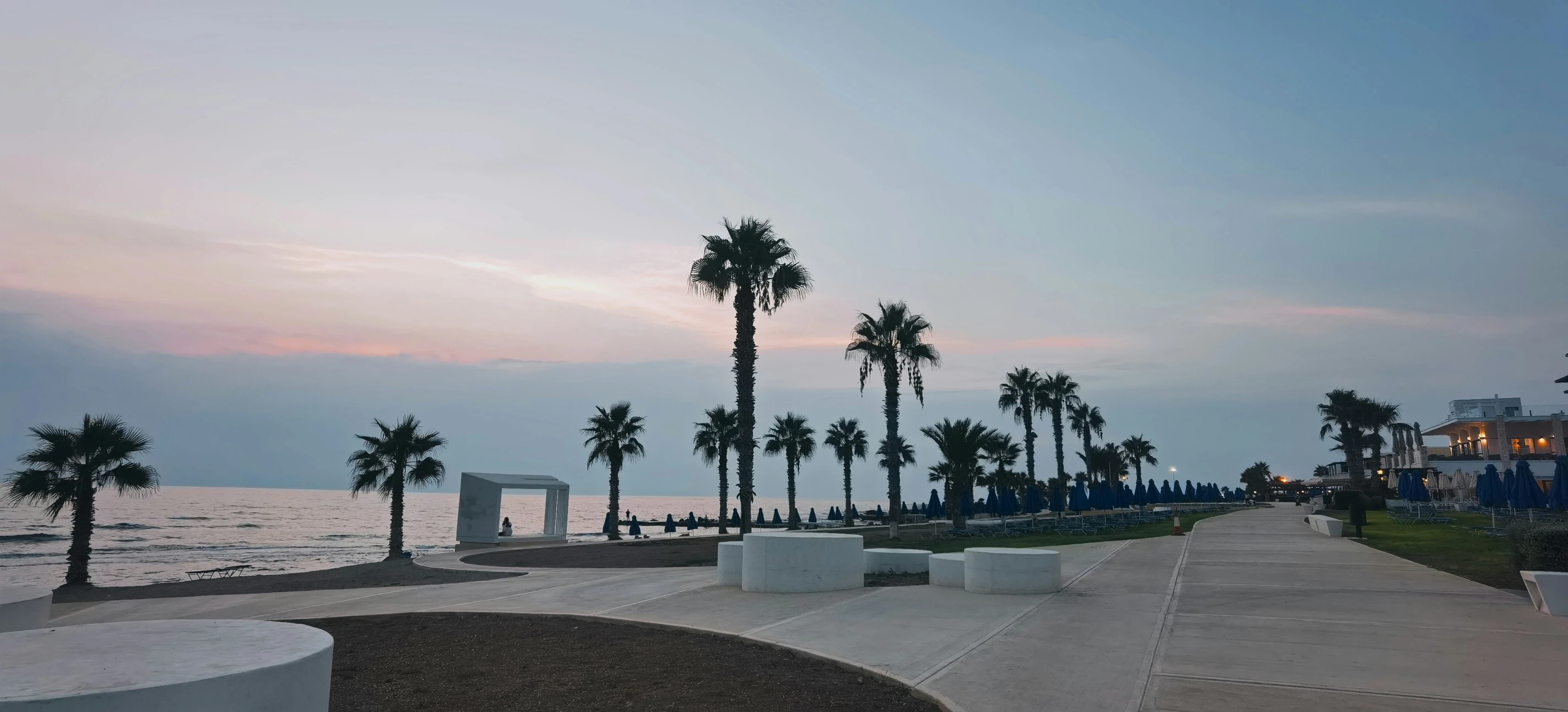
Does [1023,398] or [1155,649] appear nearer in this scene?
[1155,649]

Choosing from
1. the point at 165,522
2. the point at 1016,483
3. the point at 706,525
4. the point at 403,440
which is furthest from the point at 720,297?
the point at 165,522

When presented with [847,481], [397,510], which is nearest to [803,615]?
[397,510]

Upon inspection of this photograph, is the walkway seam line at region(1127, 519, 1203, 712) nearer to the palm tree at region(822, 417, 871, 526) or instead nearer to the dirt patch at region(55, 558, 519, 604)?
the dirt patch at region(55, 558, 519, 604)

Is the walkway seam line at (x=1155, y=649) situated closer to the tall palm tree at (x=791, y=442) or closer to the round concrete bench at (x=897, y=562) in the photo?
the round concrete bench at (x=897, y=562)

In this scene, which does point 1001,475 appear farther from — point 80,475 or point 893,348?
point 80,475

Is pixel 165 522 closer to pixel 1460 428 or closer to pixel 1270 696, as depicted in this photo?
pixel 1270 696

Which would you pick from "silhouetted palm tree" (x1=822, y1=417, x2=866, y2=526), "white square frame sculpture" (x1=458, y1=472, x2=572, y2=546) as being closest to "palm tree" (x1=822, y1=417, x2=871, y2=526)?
"silhouetted palm tree" (x1=822, y1=417, x2=866, y2=526)

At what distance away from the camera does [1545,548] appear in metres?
12.8

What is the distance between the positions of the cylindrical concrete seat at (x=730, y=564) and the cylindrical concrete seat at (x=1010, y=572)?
14.4 feet

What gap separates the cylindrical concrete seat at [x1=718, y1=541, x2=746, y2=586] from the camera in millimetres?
16172

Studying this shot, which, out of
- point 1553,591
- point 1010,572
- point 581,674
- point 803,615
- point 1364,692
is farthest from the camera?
point 1010,572

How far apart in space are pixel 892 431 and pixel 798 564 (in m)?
22.6

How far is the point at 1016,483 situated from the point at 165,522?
8386 cm

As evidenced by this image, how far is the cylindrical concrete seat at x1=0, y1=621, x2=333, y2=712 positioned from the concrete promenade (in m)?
5.40
